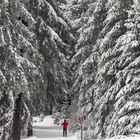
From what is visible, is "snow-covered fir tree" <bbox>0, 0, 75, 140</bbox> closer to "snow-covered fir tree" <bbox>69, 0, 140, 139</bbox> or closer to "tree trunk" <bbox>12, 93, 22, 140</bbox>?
"tree trunk" <bbox>12, 93, 22, 140</bbox>

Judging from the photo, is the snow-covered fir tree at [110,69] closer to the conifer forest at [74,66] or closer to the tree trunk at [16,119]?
the conifer forest at [74,66]

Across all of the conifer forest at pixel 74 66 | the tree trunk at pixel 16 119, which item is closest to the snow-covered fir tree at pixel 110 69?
the conifer forest at pixel 74 66

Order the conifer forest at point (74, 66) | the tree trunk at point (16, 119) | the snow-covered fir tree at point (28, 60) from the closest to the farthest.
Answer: the snow-covered fir tree at point (28, 60) < the conifer forest at point (74, 66) < the tree trunk at point (16, 119)

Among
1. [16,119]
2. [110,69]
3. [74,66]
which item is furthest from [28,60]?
[74,66]

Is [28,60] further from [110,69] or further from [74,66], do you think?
[74,66]

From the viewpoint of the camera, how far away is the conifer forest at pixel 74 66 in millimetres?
18531

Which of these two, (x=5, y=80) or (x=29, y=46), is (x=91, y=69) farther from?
(x=5, y=80)

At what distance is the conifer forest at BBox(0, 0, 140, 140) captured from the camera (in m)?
18.5

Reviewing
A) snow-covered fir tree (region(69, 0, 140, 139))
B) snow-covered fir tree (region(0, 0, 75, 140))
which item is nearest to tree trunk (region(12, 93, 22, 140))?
snow-covered fir tree (region(0, 0, 75, 140))

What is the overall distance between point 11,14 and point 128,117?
705 cm

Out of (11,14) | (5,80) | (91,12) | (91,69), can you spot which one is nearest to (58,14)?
(91,12)

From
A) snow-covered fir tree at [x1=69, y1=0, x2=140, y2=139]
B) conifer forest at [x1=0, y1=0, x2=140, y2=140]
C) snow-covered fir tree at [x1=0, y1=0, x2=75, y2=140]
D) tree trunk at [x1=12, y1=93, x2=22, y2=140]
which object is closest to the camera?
snow-covered fir tree at [x1=0, y1=0, x2=75, y2=140]

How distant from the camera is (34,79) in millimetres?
21625

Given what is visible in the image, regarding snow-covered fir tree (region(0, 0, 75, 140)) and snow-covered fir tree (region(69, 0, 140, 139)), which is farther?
snow-covered fir tree (region(69, 0, 140, 139))
